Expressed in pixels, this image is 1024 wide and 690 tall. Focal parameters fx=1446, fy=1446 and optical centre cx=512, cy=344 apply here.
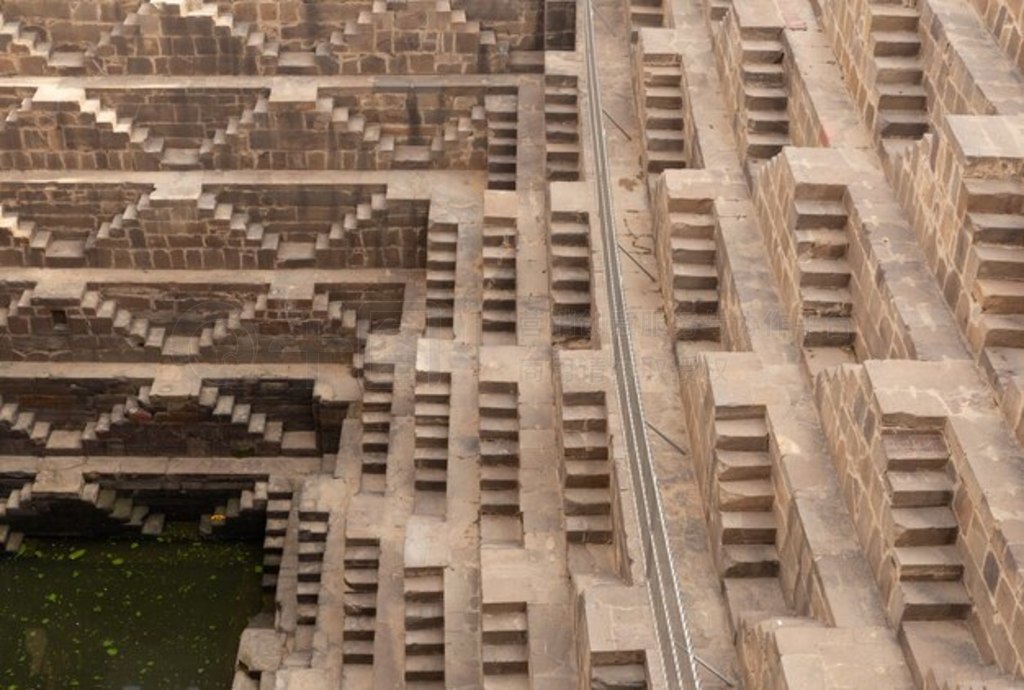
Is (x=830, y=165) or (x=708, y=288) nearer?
(x=830, y=165)

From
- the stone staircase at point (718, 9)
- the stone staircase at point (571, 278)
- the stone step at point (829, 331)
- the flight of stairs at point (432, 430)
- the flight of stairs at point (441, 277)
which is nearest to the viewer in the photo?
the stone step at point (829, 331)

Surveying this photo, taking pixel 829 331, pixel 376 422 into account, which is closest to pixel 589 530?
pixel 829 331

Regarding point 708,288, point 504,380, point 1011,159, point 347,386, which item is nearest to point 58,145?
point 347,386

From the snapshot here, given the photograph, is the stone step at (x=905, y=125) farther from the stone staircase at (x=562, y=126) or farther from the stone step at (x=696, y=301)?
the stone staircase at (x=562, y=126)

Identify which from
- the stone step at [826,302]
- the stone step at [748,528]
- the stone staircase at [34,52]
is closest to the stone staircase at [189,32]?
the stone staircase at [34,52]

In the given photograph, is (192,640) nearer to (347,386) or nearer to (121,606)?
(121,606)

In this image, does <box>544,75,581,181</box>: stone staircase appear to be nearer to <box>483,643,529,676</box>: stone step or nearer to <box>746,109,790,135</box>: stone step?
<box>746,109,790,135</box>: stone step
